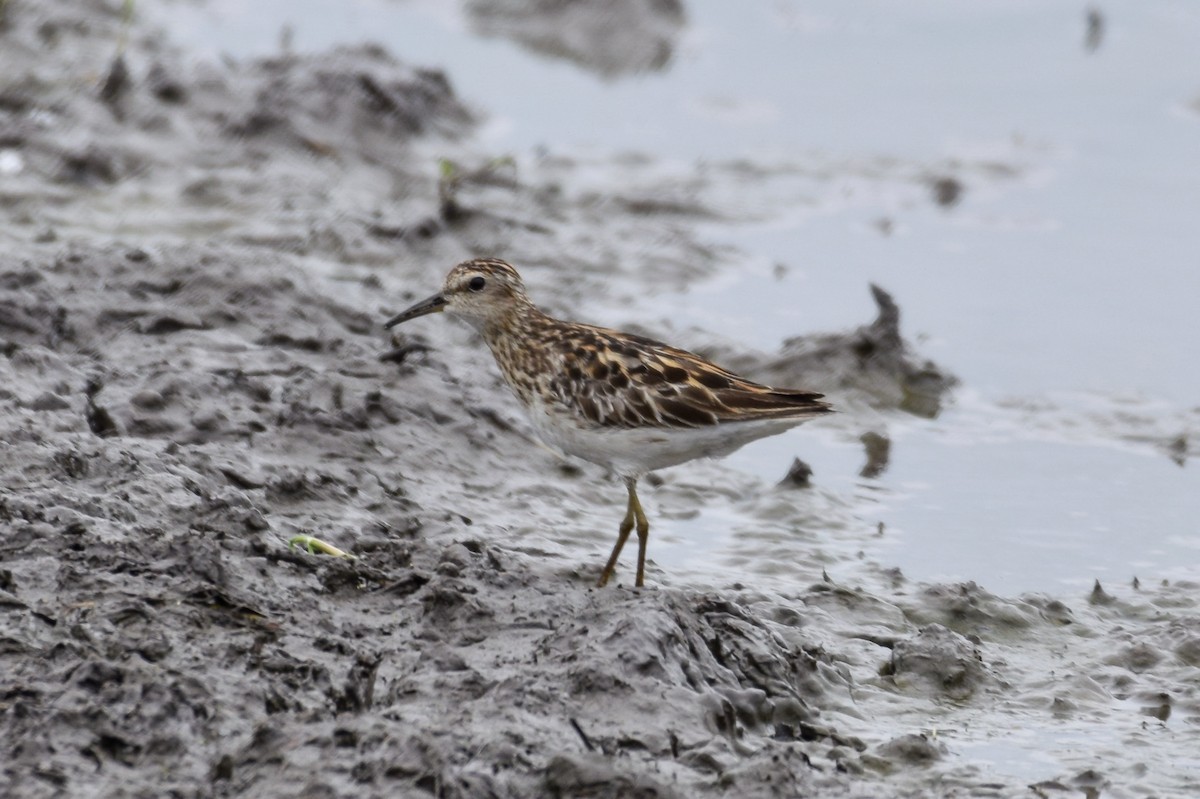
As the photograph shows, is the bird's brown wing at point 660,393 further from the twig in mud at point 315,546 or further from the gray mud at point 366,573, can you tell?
the twig in mud at point 315,546

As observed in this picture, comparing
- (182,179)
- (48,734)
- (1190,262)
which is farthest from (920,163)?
(48,734)

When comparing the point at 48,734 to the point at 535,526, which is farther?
the point at 535,526

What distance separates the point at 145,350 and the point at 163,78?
498 cm

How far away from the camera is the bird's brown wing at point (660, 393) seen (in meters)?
7.20

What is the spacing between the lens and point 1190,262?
12531mm

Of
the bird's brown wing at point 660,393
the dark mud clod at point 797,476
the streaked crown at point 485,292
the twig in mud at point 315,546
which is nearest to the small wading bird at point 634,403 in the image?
the bird's brown wing at point 660,393

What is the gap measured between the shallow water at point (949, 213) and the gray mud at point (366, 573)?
60 cm

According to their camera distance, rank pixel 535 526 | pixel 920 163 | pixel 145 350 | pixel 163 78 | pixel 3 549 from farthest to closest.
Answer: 1. pixel 920 163
2. pixel 163 78
3. pixel 145 350
4. pixel 535 526
5. pixel 3 549

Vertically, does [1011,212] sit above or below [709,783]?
above

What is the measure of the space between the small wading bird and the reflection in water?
9497 millimetres

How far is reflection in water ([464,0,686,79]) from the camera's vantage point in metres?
17.0

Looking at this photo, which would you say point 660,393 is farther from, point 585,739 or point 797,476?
point 585,739

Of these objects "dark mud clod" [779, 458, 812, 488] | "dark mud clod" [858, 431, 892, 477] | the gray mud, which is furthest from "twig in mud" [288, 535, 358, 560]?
"dark mud clod" [858, 431, 892, 477]

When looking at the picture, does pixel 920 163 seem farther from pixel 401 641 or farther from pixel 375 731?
pixel 375 731
